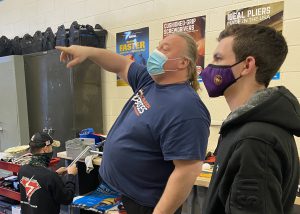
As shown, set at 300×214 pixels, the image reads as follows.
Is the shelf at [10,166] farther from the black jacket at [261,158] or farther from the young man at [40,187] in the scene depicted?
the black jacket at [261,158]

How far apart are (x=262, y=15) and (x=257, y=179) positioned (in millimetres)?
1881

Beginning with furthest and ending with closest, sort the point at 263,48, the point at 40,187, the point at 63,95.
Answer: the point at 63,95 < the point at 40,187 < the point at 263,48

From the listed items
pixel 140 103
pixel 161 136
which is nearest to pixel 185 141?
pixel 161 136

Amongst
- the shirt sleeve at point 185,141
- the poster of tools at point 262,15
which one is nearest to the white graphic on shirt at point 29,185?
the shirt sleeve at point 185,141

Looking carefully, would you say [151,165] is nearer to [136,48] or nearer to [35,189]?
[35,189]

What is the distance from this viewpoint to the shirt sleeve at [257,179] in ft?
2.31

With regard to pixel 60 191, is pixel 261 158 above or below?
above

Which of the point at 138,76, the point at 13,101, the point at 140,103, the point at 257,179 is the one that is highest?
the point at 138,76

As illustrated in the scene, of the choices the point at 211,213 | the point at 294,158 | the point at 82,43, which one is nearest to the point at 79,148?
the point at 82,43

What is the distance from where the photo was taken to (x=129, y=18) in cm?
308

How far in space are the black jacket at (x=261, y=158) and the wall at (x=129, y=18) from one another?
1.57 m

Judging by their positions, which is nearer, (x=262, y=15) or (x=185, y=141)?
(x=185, y=141)

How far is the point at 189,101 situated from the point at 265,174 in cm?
62

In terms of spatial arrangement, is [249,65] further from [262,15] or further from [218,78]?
[262,15]
